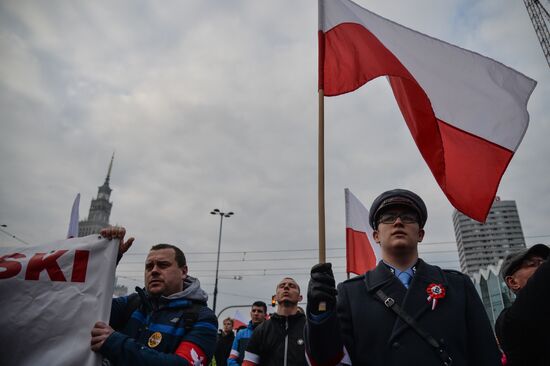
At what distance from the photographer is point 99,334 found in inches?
96.6

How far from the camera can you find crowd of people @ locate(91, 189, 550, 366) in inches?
77.6

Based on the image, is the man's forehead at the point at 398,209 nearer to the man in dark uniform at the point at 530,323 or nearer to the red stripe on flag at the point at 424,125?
the man in dark uniform at the point at 530,323

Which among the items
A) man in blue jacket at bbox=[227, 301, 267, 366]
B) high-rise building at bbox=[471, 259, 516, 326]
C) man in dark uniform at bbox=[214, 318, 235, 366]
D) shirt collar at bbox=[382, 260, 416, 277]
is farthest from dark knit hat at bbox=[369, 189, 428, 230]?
high-rise building at bbox=[471, 259, 516, 326]

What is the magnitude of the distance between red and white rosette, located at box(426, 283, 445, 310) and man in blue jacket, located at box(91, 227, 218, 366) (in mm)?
1587

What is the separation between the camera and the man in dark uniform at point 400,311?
201 cm

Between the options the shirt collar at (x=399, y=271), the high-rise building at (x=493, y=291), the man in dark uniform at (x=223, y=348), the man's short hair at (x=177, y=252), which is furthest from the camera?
the high-rise building at (x=493, y=291)

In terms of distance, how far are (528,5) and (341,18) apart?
61879mm

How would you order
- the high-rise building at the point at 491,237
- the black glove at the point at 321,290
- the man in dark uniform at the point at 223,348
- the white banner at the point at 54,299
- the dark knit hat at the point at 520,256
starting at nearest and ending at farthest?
the black glove at the point at 321,290 → the white banner at the point at 54,299 → the dark knit hat at the point at 520,256 → the man in dark uniform at the point at 223,348 → the high-rise building at the point at 491,237

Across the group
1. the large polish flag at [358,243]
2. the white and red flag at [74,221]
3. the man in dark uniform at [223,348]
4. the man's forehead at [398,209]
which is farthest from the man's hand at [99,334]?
the man in dark uniform at [223,348]

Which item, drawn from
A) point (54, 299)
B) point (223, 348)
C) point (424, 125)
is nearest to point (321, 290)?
point (54, 299)

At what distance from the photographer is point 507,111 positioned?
383cm

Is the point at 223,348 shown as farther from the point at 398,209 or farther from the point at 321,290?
the point at 321,290

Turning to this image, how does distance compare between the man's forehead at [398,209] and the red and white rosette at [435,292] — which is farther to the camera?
the man's forehead at [398,209]

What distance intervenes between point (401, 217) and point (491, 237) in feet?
578
